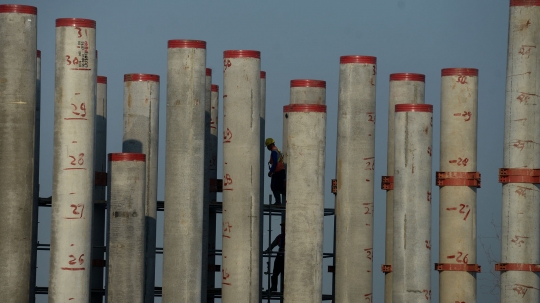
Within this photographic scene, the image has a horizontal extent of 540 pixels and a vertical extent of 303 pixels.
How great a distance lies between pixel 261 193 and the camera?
33.0 metres

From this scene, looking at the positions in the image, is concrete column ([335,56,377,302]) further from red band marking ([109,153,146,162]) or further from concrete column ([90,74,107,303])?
concrete column ([90,74,107,303])

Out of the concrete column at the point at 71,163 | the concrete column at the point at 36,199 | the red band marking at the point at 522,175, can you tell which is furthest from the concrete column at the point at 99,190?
the red band marking at the point at 522,175

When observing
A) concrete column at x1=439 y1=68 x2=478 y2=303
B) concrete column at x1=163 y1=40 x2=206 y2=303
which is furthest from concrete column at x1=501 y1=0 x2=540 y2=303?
concrete column at x1=163 y1=40 x2=206 y2=303

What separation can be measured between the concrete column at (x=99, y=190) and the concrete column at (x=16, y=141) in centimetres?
603

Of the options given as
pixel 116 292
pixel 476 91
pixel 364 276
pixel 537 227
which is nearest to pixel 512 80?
pixel 476 91

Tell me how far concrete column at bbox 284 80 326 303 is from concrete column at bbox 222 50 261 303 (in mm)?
1024

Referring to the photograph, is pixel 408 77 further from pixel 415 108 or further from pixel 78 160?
pixel 78 160

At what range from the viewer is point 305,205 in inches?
1206

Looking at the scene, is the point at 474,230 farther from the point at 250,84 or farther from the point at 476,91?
the point at 250,84

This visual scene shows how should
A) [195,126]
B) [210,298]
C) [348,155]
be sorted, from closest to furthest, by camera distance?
1. [195,126]
2. [348,155]
3. [210,298]

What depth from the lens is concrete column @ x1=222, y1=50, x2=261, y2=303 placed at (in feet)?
103

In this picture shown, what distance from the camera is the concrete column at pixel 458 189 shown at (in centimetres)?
3183

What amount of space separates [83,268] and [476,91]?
9.61 m

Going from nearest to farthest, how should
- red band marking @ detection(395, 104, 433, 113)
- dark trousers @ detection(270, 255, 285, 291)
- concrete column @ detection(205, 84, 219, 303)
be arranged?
red band marking @ detection(395, 104, 433, 113) < dark trousers @ detection(270, 255, 285, 291) < concrete column @ detection(205, 84, 219, 303)
